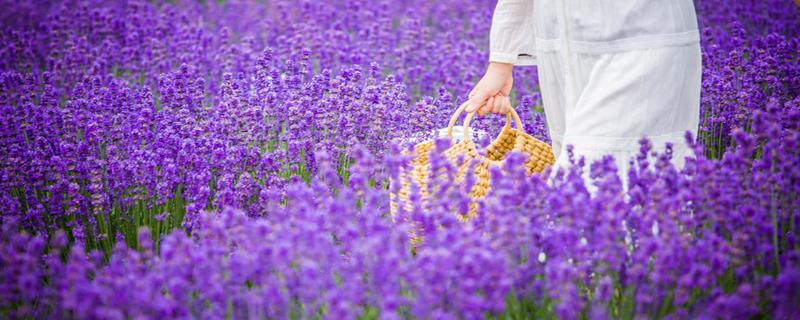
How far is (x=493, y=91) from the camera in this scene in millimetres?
3238

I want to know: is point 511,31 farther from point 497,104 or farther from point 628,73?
point 628,73

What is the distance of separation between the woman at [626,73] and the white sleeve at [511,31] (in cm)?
24

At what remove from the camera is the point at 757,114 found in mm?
2463

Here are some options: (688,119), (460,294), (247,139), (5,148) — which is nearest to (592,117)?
(688,119)

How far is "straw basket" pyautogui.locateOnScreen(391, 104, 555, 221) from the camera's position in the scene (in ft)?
9.86

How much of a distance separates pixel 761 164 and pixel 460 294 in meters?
1.16

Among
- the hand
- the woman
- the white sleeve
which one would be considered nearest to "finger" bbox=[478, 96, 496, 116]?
the hand

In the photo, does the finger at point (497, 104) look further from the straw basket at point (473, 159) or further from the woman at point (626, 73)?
the woman at point (626, 73)

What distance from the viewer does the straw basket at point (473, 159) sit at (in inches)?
118

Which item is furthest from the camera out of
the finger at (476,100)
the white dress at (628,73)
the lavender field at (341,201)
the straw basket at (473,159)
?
the finger at (476,100)

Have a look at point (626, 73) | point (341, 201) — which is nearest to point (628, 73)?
point (626, 73)

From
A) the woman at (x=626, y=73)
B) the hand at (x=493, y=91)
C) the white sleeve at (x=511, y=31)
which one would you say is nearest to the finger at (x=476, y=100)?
the hand at (x=493, y=91)

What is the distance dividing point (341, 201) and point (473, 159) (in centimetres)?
72

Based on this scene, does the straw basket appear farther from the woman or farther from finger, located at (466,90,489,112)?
the woman
